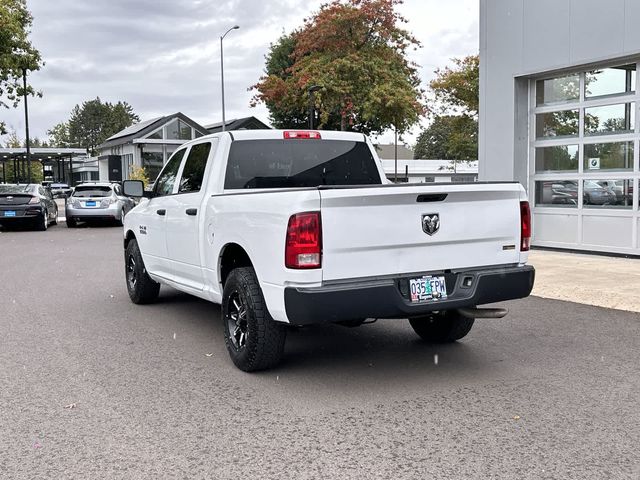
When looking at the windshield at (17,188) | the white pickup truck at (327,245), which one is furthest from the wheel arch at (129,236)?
the windshield at (17,188)

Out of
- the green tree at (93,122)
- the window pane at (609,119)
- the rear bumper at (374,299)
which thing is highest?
the green tree at (93,122)

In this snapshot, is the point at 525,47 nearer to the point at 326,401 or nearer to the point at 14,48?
the point at 326,401

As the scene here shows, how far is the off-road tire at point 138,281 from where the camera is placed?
8.00 metres

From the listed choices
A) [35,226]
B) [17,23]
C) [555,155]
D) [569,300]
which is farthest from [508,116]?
[17,23]

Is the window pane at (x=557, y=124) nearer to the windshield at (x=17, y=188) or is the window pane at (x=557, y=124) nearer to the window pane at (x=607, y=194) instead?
the window pane at (x=607, y=194)

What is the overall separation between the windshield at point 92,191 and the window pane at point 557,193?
1466 cm

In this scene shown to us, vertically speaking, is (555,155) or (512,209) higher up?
(555,155)

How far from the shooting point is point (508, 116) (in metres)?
12.8

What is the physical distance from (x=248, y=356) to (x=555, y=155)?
914 centimetres

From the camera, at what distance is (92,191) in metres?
22.5

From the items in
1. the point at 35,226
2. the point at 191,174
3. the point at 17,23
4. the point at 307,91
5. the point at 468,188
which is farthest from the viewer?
the point at 307,91

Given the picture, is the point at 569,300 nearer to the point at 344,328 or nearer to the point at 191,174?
the point at 344,328

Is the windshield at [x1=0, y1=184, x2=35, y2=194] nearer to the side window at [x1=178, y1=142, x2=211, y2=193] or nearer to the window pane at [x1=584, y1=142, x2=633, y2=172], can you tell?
the side window at [x1=178, y1=142, x2=211, y2=193]

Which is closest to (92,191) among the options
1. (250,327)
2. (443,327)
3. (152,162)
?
(443,327)
